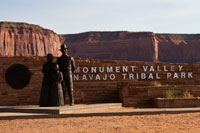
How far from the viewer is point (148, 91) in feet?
47.3

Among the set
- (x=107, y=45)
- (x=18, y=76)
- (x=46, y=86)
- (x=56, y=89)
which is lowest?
(x=56, y=89)

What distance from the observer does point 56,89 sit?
37.9 ft

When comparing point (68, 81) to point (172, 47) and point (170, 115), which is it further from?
point (172, 47)

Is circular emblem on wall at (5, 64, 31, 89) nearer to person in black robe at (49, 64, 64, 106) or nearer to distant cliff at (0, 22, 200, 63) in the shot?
person in black robe at (49, 64, 64, 106)

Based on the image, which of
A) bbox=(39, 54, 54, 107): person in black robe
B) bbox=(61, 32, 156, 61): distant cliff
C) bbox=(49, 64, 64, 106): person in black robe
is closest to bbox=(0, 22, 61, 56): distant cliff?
bbox=(61, 32, 156, 61): distant cliff

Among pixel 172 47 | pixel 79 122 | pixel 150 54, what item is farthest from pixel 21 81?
pixel 172 47

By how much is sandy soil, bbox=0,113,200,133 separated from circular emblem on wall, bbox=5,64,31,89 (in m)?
5.94

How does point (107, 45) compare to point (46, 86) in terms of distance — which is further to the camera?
point (107, 45)

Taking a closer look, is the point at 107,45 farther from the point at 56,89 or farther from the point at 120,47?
the point at 56,89

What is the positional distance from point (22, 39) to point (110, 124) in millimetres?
79348

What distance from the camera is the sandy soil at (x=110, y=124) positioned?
7.60 metres

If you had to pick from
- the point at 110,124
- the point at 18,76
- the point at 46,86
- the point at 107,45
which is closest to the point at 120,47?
the point at 107,45

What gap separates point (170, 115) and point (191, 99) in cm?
318

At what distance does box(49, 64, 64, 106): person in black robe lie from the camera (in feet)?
37.8
